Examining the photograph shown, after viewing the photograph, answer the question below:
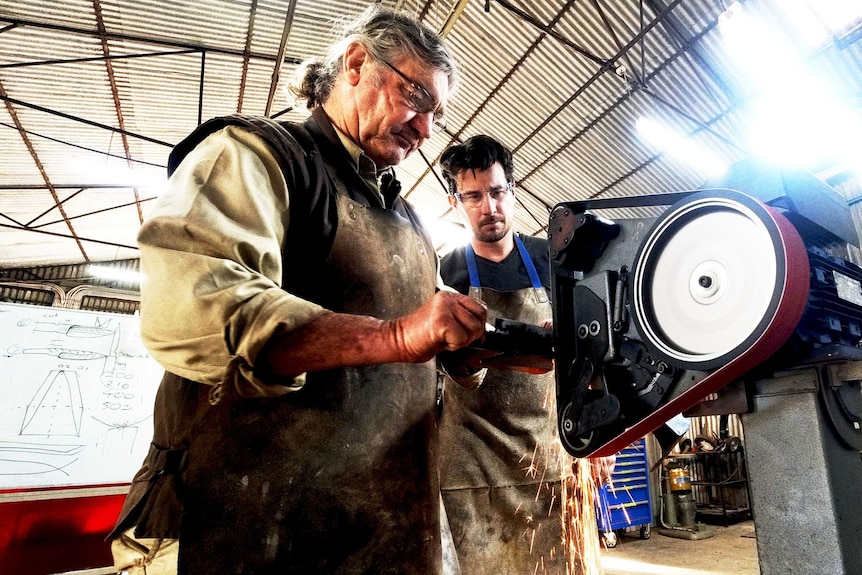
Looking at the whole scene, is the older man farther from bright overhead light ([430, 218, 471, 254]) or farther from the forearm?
bright overhead light ([430, 218, 471, 254])

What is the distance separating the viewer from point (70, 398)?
468 centimetres

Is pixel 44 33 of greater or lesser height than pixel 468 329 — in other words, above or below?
above

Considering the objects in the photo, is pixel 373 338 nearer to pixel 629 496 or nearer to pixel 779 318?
pixel 779 318

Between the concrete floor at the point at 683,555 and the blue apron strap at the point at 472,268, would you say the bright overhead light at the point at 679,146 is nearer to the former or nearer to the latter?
the concrete floor at the point at 683,555

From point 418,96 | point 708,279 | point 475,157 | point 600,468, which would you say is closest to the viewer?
point 708,279

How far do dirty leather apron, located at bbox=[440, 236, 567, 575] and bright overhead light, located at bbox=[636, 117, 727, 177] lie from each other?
18.4ft

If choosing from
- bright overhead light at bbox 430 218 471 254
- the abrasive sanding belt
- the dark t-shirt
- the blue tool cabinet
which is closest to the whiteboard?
the dark t-shirt

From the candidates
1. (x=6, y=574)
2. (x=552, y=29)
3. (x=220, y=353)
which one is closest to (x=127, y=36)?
(x=552, y=29)

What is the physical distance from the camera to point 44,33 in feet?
18.7

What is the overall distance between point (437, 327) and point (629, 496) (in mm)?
6502

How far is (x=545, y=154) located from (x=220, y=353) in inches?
313

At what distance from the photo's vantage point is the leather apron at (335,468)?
964mm

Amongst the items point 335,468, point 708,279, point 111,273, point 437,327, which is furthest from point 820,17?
point 111,273

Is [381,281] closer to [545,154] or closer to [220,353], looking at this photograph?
[220,353]
